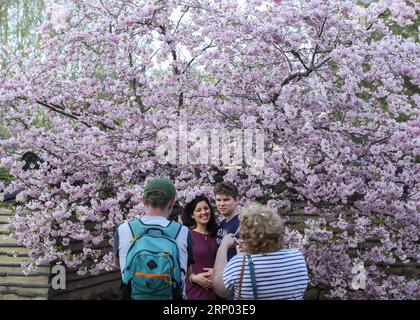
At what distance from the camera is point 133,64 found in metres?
6.92

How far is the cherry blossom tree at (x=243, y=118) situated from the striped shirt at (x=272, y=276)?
9.34 ft

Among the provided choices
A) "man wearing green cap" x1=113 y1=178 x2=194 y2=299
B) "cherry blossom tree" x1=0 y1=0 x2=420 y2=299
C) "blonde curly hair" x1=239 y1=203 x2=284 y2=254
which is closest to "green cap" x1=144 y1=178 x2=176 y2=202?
"man wearing green cap" x1=113 y1=178 x2=194 y2=299

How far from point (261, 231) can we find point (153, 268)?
62 centimetres

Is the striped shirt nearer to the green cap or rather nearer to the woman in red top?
the green cap

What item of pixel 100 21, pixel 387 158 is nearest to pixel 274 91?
pixel 387 158

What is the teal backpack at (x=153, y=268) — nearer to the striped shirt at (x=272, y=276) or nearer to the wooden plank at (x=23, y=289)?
the striped shirt at (x=272, y=276)

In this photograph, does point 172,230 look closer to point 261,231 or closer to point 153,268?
point 153,268

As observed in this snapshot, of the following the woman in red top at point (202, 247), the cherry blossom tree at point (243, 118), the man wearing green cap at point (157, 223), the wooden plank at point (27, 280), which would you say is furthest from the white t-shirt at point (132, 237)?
the wooden plank at point (27, 280)

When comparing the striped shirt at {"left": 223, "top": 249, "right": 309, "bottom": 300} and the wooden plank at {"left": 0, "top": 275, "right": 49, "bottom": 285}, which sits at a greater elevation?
the wooden plank at {"left": 0, "top": 275, "right": 49, "bottom": 285}

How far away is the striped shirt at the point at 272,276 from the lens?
2.88m

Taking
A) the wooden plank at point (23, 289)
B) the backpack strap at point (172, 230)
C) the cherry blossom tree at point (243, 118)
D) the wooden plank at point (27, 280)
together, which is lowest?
the backpack strap at point (172, 230)

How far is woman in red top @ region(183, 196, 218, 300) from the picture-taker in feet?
12.9

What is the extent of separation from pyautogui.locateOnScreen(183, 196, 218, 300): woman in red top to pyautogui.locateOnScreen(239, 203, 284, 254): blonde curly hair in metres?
1.03

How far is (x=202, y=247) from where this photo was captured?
408 cm
